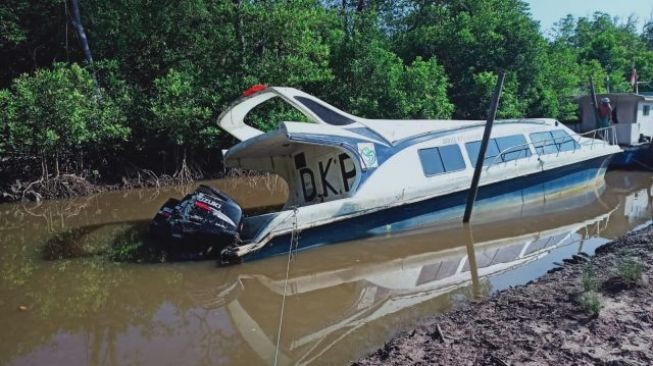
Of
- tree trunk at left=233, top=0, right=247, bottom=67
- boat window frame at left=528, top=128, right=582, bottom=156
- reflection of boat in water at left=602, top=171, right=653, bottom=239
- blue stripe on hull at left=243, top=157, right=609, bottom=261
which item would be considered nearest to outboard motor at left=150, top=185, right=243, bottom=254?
blue stripe on hull at left=243, top=157, right=609, bottom=261

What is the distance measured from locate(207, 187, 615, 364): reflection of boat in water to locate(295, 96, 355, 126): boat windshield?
2.27m

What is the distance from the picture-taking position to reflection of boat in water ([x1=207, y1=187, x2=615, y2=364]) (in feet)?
19.3

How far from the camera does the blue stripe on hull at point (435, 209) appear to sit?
8820 millimetres

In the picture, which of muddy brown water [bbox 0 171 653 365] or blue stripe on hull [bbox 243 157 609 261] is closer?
muddy brown water [bbox 0 171 653 365]

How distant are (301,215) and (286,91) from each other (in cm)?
226

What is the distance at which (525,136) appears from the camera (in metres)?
12.3

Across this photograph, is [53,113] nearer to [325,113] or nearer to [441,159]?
[325,113]

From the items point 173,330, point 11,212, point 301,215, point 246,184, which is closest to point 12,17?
point 11,212

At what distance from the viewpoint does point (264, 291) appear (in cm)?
727

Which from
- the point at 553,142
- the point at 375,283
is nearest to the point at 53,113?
the point at 375,283

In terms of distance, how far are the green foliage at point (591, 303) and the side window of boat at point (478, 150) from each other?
19.1 feet

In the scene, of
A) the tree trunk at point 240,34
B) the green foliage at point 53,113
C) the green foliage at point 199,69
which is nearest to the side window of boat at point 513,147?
the green foliage at point 199,69

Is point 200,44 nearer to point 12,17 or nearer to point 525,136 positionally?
point 12,17

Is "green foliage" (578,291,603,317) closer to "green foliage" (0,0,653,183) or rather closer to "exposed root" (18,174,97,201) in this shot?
"green foliage" (0,0,653,183)
